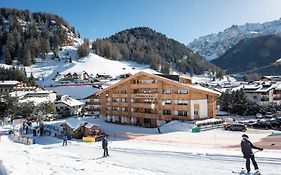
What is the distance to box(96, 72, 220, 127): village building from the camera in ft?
148

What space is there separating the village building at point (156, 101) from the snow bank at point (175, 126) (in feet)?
7.93

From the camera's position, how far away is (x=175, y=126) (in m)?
42.1

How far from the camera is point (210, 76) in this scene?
627 feet

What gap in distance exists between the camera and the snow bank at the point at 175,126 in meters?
40.5

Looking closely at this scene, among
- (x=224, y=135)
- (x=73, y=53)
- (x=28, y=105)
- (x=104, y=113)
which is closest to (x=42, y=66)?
(x=73, y=53)

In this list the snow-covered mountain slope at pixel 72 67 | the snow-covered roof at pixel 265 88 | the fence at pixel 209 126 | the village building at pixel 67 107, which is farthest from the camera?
the snow-covered mountain slope at pixel 72 67

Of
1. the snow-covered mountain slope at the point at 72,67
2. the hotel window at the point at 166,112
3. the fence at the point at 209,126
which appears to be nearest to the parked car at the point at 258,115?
the fence at the point at 209,126

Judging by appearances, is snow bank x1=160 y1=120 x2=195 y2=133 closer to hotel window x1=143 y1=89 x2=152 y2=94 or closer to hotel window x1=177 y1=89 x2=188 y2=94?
hotel window x1=177 y1=89 x2=188 y2=94

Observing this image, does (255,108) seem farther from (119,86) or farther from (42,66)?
(42,66)

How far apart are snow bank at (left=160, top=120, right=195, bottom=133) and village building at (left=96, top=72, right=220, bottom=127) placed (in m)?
2.42

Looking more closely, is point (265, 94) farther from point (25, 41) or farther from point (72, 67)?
point (25, 41)

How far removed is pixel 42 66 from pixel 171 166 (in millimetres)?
145857

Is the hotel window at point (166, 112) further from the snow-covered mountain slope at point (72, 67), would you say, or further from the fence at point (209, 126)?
the snow-covered mountain slope at point (72, 67)

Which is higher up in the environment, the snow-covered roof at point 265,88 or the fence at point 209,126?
the snow-covered roof at point 265,88
